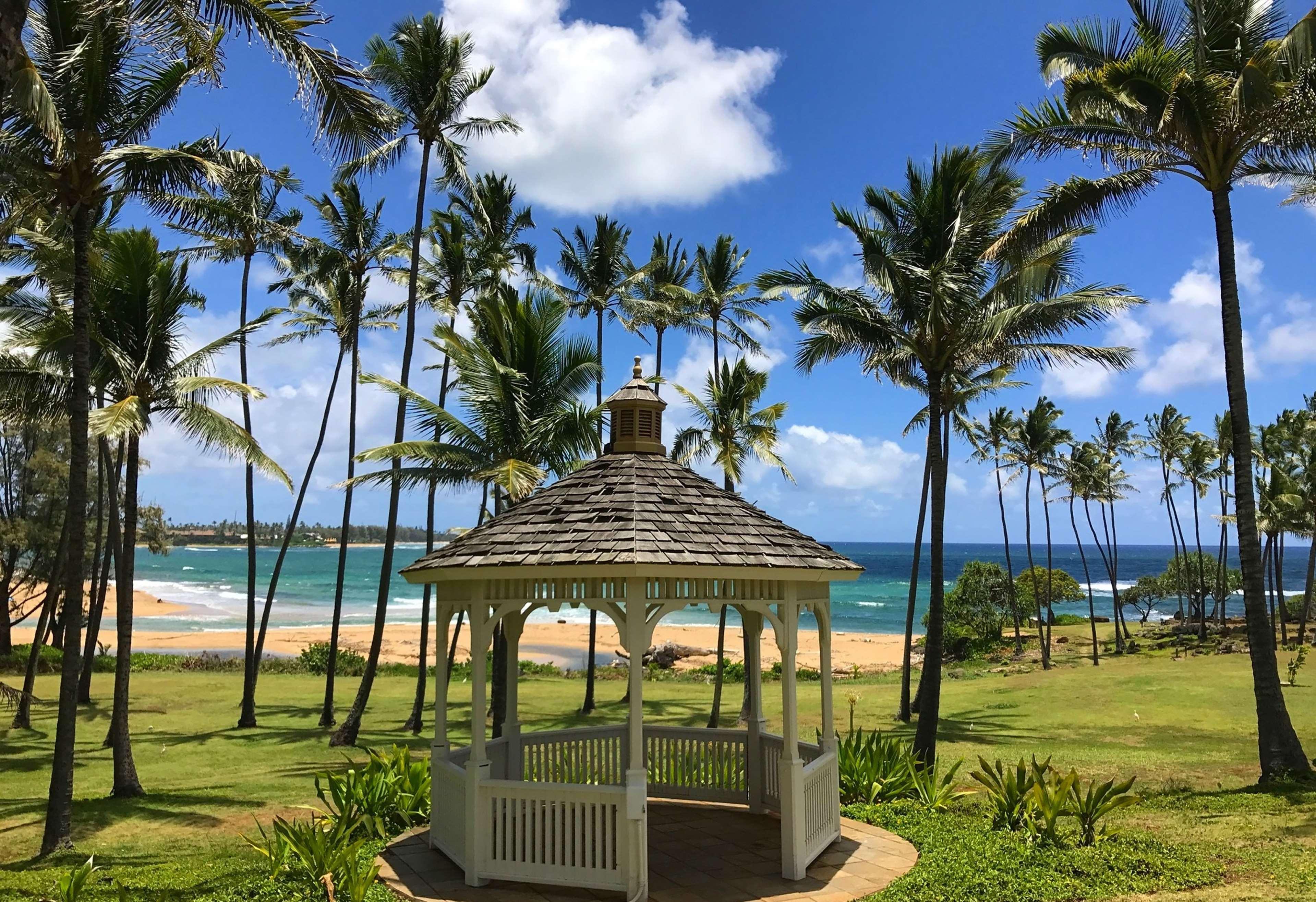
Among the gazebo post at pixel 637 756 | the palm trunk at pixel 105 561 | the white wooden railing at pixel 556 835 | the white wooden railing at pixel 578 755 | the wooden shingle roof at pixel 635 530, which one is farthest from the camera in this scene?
the palm trunk at pixel 105 561

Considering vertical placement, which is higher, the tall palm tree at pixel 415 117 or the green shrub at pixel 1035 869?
the tall palm tree at pixel 415 117

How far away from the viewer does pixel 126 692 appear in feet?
43.8

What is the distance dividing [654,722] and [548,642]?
3484 centimetres

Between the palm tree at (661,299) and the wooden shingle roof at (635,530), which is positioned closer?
the wooden shingle roof at (635,530)

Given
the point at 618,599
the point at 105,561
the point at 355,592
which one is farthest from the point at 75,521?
the point at 355,592

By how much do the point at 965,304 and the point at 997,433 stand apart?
2729 cm

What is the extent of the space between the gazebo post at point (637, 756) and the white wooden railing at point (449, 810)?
169 cm

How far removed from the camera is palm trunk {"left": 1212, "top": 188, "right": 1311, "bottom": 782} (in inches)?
478

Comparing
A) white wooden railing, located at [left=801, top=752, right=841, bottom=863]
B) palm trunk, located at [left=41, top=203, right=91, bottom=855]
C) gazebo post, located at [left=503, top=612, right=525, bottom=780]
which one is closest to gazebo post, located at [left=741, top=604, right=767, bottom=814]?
white wooden railing, located at [left=801, top=752, right=841, bottom=863]

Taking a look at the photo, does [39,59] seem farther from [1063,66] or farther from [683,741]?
[1063,66]

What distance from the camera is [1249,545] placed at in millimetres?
12523

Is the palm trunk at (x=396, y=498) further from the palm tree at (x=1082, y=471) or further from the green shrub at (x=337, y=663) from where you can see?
the palm tree at (x=1082, y=471)

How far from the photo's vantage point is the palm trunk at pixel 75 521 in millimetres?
10289

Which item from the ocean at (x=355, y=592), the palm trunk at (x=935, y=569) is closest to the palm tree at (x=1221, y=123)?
the palm trunk at (x=935, y=569)
